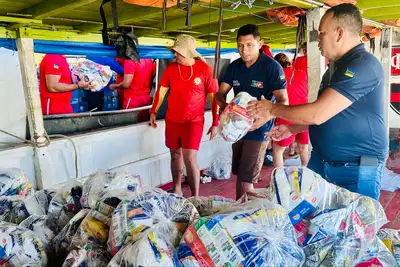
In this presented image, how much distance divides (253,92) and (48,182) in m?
2.07

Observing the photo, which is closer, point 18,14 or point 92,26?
point 18,14

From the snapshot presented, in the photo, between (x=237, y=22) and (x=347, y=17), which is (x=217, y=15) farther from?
(x=347, y=17)

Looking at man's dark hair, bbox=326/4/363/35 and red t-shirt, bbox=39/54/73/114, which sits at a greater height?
man's dark hair, bbox=326/4/363/35

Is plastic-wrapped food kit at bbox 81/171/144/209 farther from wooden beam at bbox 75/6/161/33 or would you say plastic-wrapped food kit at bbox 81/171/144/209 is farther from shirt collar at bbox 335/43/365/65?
wooden beam at bbox 75/6/161/33

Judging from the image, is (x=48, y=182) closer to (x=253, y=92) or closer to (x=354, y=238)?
(x=253, y=92)

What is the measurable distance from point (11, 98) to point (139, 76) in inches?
72.1

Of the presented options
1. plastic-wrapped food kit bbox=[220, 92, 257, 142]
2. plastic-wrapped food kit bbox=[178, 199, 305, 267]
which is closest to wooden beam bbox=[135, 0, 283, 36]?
plastic-wrapped food kit bbox=[220, 92, 257, 142]

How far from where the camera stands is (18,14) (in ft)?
9.56

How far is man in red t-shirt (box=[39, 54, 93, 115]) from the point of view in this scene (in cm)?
377

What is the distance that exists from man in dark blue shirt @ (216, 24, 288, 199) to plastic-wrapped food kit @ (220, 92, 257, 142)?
2.47ft

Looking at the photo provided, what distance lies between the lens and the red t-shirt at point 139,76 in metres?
4.65

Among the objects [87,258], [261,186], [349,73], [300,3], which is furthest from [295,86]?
[87,258]

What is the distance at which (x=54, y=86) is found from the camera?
149 inches

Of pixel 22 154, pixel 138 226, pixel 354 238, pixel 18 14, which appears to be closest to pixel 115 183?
pixel 138 226
